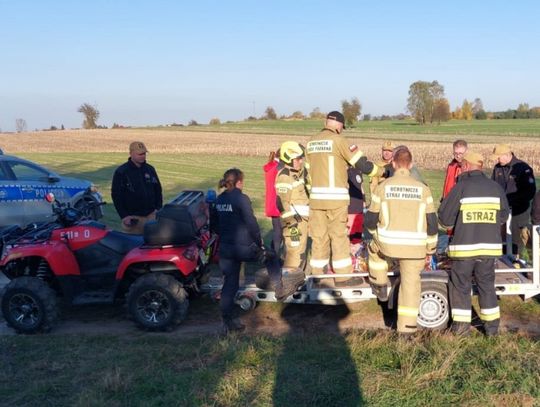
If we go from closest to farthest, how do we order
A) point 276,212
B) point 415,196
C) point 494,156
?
point 415,196, point 276,212, point 494,156

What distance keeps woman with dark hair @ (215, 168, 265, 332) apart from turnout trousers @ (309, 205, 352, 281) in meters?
0.90

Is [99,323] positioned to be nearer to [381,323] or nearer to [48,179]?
[381,323]

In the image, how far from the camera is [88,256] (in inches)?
247

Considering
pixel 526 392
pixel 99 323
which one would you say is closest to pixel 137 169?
pixel 99 323

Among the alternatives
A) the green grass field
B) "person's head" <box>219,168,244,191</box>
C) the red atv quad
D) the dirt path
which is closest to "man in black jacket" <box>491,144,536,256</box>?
the dirt path

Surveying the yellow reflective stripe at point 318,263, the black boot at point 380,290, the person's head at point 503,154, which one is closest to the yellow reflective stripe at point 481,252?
the black boot at point 380,290

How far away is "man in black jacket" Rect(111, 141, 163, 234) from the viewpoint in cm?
746

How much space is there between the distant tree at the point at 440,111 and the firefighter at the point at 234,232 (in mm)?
89897

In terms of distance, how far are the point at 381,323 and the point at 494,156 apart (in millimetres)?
3304

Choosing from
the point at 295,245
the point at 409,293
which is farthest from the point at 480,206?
the point at 295,245

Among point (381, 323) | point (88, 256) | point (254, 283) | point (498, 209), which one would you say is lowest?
point (381, 323)

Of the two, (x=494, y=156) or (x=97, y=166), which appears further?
(x=97, y=166)

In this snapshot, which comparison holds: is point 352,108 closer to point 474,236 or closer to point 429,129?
point 429,129

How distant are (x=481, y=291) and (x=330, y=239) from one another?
1747 mm
